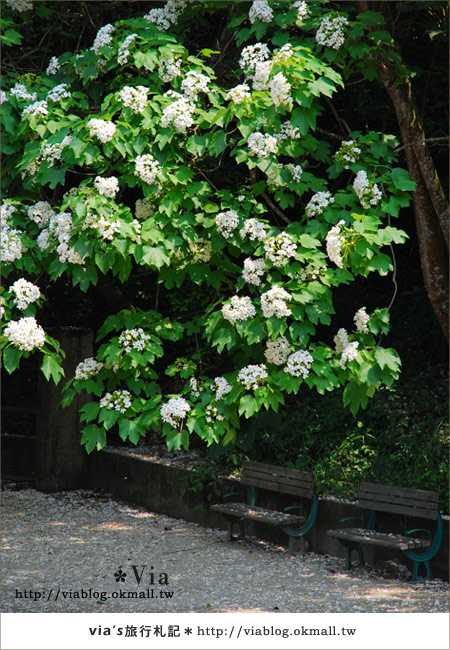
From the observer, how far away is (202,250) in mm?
5453

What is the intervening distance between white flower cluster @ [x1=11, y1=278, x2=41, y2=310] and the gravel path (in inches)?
76.4

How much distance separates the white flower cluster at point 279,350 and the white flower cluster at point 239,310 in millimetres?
243

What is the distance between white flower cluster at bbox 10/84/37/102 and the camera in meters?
5.75

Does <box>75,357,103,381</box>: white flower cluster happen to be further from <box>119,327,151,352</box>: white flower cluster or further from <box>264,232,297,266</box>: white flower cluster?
<box>264,232,297,266</box>: white flower cluster

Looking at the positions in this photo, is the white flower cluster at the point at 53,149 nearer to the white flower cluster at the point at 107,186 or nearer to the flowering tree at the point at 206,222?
the flowering tree at the point at 206,222

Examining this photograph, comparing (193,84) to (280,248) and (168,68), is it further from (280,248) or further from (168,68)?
(280,248)

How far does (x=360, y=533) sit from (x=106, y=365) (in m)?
2.21

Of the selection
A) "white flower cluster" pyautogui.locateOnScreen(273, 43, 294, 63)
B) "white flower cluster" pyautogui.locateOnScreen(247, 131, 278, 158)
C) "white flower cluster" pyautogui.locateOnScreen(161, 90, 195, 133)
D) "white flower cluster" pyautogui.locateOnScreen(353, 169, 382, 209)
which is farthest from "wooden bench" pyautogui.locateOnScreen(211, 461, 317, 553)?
"white flower cluster" pyautogui.locateOnScreen(273, 43, 294, 63)

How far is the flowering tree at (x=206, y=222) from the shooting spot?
5.07 metres

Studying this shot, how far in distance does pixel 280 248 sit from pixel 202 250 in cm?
57

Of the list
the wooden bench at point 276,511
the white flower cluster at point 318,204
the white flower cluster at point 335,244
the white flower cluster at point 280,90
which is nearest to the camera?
the white flower cluster at point 335,244

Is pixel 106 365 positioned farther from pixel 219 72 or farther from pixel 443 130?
pixel 443 130

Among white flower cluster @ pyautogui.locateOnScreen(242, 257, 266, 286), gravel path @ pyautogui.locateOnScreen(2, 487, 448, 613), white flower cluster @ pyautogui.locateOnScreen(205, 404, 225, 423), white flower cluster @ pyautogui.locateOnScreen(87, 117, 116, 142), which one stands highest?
white flower cluster @ pyautogui.locateOnScreen(87, 117, 116, 142)

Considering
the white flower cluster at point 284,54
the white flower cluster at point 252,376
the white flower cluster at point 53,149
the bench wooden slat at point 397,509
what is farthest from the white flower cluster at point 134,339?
the bench wooden slat at point 397,509
